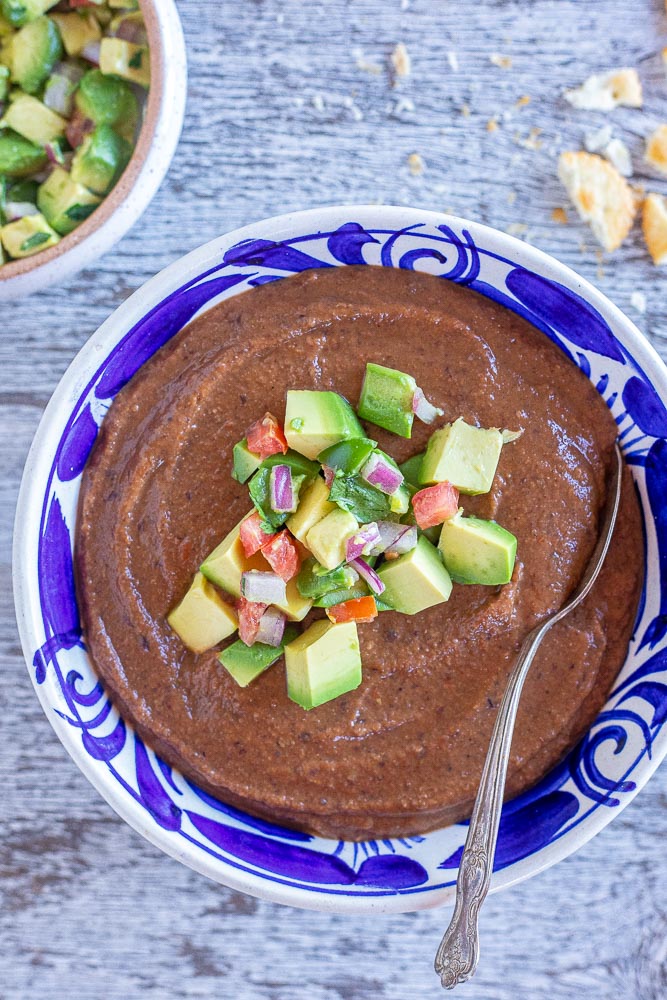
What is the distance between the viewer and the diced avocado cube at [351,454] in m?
2.17

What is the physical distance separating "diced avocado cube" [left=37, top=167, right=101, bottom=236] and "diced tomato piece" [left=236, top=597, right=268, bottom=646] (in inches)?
51.0

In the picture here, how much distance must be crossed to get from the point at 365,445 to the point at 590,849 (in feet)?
5.40

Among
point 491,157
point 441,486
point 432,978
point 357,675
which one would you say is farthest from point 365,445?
point 432,978

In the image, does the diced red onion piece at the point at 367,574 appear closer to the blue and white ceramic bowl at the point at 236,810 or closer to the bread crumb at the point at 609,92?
the blue and white ceramic bowl at the point at 236,810

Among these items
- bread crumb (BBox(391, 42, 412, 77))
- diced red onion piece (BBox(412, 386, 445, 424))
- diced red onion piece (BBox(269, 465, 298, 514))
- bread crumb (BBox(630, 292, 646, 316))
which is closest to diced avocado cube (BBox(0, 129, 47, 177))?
bread crumb (BBox(391, 42, 412, 77))

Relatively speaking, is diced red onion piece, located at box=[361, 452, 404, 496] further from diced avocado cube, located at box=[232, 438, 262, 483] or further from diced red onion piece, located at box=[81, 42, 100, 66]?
diced red onion piece, located at box=[81, 42, 100, 66]

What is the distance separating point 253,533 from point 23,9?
180 cm

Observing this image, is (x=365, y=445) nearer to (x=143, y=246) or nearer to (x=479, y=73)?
(x=143, y=246)

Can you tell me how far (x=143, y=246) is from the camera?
8.90ft

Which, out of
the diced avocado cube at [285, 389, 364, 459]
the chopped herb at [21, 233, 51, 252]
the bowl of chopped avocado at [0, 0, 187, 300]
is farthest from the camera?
the chopped herb at [21, 233, 51, 252]

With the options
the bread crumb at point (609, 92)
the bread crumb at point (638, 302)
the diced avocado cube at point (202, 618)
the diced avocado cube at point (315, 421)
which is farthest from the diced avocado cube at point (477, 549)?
the bread crumb at point (609, 92)

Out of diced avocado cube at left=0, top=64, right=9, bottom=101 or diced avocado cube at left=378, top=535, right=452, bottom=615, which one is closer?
diced avocado cube at left=378, top=535, right=452, bottom=615

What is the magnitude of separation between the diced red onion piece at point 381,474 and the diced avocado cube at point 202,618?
53cm

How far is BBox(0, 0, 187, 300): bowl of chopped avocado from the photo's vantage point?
2.47 metres
